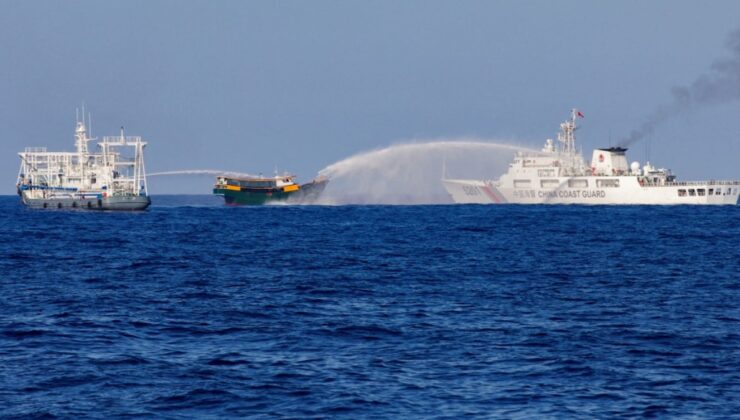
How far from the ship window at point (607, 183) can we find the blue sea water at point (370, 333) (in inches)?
3415

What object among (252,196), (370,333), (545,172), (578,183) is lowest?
(370,333)

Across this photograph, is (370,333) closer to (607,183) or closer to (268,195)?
(268,195)

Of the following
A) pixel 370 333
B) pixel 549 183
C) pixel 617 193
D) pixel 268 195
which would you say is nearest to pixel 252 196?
pixel 268 195

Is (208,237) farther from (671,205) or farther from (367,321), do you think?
(671,205)

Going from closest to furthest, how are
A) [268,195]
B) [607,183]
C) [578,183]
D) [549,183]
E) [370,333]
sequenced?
[370,333] → [607,183] → [268,195] → [549,183] → [578,183]

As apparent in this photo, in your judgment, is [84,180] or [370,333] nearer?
[370,333]

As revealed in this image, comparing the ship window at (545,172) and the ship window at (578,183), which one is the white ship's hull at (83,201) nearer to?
the ship window at (545,172)

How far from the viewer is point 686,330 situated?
3078 centimetres

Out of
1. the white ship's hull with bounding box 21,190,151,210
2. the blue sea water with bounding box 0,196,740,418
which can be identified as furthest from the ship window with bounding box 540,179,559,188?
the blue sea water with bounding box 0,196,740,418

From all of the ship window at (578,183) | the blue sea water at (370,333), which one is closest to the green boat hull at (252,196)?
the ship window at (578,183)

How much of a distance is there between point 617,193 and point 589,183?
187 inches

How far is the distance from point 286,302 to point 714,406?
783 inches

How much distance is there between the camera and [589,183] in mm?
151500

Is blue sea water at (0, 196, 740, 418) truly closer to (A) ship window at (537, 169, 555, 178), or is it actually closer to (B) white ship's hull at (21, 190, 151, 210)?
(B) white ship's hull at (21, 190, 151, 210)
